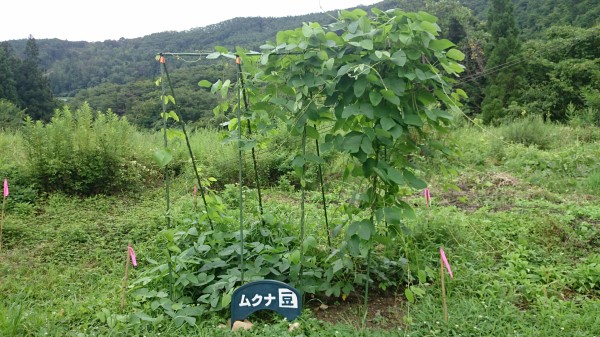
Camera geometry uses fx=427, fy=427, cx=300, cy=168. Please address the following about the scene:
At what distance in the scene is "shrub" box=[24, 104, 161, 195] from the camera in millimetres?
4715

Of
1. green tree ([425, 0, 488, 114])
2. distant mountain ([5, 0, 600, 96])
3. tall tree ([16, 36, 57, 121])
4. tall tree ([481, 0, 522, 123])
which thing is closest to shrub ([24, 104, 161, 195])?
distant mountain ([5, 0, 600, 96])

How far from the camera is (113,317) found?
85.4 inches

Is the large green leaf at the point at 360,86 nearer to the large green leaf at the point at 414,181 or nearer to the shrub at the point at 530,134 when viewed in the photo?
the large green leaf at the point at 414,181

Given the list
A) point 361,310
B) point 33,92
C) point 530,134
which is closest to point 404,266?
point 361,310

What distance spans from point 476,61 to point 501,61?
68.7 inches

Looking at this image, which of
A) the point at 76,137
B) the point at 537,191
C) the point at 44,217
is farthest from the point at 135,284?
the point at 537,191

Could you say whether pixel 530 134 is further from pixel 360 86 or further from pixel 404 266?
pixel 360 86

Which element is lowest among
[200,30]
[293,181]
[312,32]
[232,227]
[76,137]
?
[293,181]

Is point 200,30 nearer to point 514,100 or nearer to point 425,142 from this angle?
point 514,100

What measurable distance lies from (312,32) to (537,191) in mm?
3514

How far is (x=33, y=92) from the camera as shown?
17938mm

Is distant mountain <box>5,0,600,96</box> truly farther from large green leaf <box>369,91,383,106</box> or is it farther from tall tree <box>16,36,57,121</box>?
large green leaf <box>369,91,383,106</box>

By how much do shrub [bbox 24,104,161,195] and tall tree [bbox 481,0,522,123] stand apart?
39.7ft

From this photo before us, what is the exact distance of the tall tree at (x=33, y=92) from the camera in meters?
17.9
